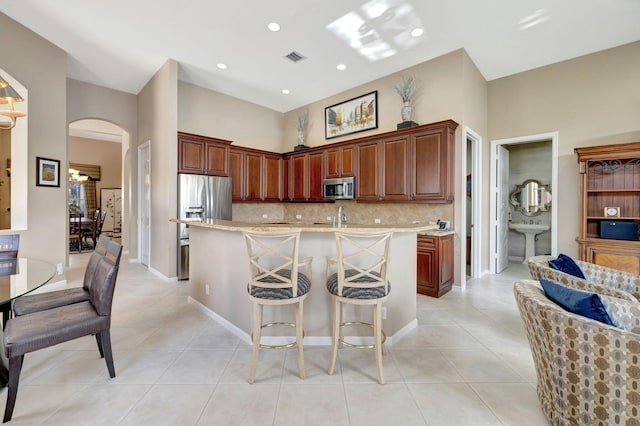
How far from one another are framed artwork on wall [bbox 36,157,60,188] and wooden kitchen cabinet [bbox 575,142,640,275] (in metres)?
7.59

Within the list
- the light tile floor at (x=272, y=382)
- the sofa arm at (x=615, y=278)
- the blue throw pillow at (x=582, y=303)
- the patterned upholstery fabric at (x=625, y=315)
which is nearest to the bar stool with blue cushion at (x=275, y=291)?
the light tile floor at (x=272, y=382)

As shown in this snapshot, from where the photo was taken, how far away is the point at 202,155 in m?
4.86

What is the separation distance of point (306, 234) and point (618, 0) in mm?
4369

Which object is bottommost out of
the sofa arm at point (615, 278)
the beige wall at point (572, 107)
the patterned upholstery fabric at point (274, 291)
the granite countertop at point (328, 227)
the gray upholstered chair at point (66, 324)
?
the gray upholstered chair at point (66, 324)

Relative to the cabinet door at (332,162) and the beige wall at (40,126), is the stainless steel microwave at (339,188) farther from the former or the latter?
the beige wall at (40,126)

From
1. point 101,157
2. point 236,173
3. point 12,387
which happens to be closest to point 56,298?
point 12,387

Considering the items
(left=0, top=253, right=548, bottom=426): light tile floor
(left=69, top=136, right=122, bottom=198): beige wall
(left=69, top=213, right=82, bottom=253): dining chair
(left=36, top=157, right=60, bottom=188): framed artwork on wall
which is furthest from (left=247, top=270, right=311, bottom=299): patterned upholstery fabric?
(left=69, top=136, right=122, bottom=198): beige wall

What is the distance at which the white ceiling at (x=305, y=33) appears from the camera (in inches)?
125

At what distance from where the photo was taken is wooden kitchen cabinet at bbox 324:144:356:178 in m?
5.12

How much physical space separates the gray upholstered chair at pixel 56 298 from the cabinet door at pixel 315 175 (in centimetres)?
391

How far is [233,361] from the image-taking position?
7.32 ft

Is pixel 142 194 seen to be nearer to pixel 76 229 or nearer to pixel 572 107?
pixel 76 229

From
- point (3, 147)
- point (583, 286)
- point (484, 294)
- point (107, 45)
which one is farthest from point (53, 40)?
point (484, 294)

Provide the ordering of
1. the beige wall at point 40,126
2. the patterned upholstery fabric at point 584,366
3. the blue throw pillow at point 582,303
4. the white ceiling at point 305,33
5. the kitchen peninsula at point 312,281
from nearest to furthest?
the patterned upholstery fabric at point 584,366 < the blue throw pillow at point 582,303 < the kitchen peninsula at point 312,281 < the white ceiling at point 305,33 < the beige wall at point 40,126
